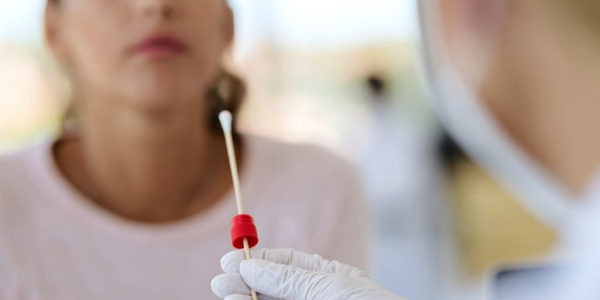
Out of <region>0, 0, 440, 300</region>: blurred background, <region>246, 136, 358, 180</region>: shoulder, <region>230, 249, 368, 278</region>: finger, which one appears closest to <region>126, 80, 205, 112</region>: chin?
<region>246, 136, 358, 180</region>: shoulder

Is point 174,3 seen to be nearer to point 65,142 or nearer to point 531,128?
point 65,142

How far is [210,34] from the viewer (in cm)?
86

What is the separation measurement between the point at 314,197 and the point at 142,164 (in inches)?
9.0

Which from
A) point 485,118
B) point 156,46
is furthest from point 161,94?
point 485,118

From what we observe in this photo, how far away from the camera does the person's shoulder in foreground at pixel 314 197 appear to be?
0.86 meters

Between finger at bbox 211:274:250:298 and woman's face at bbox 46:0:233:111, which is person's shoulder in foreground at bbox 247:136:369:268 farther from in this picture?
finger at bbox 211:274:250:298

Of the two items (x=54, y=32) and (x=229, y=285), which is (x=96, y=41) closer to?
(x=54, y=32)

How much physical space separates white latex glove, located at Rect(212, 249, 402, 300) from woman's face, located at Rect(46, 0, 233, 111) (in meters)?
0.32

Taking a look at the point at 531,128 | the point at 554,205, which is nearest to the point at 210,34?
the point at 531,128

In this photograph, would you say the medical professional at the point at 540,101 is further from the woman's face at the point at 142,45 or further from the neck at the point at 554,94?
the woman's face at the point at 142,45

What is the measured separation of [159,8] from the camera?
0.81 metres

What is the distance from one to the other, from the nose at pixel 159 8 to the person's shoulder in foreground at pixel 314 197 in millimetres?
204

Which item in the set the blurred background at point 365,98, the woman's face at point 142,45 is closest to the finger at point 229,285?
the woman's face at point 142,45

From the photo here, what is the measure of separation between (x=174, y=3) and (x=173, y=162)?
203 millimetres
